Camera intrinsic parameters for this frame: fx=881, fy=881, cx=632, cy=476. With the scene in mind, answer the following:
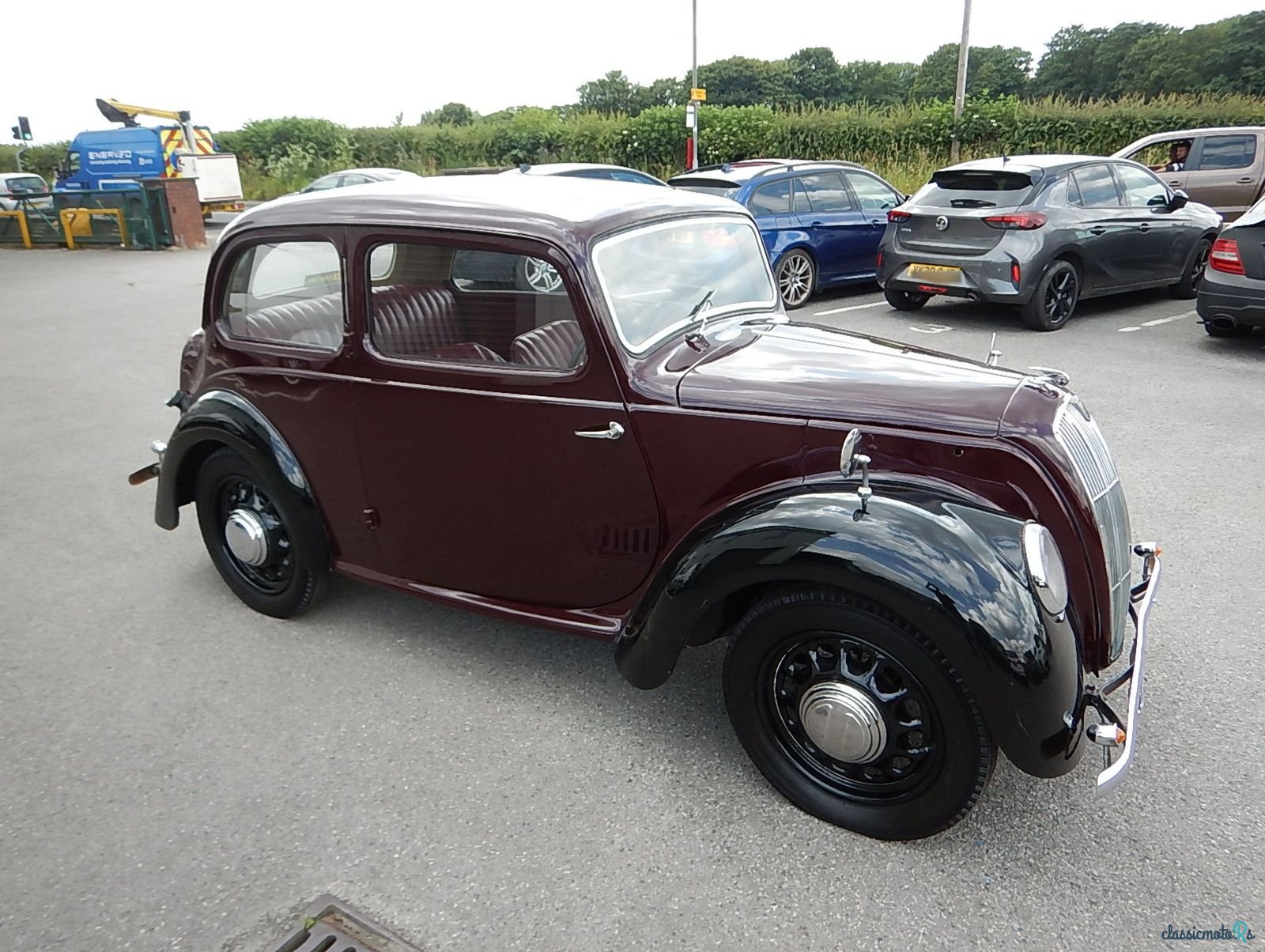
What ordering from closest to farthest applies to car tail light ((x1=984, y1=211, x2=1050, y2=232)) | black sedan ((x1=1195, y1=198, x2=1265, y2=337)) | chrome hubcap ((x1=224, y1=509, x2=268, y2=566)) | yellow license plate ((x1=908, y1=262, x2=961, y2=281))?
chrome hubcap ((x1=224, y1=509, x2=268, y2=566)), black sedan ((x1=1195, y1=198, x2=1265, y2=337)), car tail light ((x1=984, y1=211, x2=1050, y2=232)), yellow license plate ((x1=908, y1=262, x2=961, y2=281))

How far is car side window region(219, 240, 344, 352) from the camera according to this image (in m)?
3.21

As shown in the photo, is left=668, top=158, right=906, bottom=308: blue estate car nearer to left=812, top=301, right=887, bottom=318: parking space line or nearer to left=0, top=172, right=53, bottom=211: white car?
left=812, top=301, right=887, bottom=318: parking space line

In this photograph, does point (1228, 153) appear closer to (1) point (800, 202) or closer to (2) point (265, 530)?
(1) point (800, 202)

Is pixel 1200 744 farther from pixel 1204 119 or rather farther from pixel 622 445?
pixel 1204 119

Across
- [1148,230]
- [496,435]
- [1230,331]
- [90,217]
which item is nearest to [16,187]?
[90,217]

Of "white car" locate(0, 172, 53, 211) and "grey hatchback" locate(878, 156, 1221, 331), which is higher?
"white car" locate(0, 172, 53, 211)

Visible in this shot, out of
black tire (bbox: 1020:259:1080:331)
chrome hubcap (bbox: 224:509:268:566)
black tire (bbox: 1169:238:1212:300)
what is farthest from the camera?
black tire (bbox: 1169:238:1212:300)

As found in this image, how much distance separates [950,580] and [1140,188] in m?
8.74

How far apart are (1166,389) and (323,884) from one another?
6675 millimetres

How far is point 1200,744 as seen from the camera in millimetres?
2838

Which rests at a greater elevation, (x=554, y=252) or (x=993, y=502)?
(x=554, y=252)

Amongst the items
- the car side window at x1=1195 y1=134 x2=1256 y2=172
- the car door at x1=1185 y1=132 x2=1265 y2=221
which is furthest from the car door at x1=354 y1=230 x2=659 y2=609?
the car side window at x1=1195 y1=134 x2=1256 y2=172

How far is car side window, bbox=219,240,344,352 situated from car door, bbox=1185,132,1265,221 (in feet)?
40.7

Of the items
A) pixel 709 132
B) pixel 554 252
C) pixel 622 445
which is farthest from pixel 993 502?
pixel 709 132
